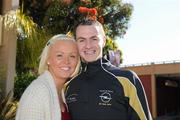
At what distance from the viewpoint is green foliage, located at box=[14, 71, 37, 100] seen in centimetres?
1119

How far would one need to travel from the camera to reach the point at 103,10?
59.7 feet

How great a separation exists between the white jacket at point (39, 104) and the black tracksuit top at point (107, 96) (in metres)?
0.33

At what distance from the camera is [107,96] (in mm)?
3748

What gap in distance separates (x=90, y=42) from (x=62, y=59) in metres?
0.28

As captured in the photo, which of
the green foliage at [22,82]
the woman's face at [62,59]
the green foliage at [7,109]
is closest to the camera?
the woman's face at [62,59]

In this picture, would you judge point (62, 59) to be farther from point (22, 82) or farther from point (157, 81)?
point (157, 81)

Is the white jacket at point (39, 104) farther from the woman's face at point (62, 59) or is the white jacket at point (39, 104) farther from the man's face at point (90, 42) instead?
the man's face at point (90, 42)

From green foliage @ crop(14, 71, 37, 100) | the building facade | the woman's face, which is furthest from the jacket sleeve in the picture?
the building facade

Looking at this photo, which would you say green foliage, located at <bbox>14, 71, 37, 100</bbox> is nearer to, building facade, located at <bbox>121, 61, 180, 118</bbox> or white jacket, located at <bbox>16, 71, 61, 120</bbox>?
white jacket, located at <bbox>16, 71, 61, 120</bbox>

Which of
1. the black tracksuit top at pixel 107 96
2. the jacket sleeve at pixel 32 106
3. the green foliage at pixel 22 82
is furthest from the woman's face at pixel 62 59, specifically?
the green foliage at pixel 22 82

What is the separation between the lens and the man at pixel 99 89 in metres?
3.70

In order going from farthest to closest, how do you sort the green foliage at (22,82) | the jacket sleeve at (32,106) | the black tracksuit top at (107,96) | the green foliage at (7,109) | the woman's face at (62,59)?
1. the green foliage at (22,82)
2. the green foliage at (7,109)
3. the woman's face at (62,59)
4. the black tracksuit top at (107,96)
5. the jacket sleeve at (32,106)

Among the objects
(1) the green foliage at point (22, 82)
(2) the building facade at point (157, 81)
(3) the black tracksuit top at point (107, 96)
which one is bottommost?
(2) the building facade at point (157, 81)

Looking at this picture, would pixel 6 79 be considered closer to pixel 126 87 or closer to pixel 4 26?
pixel 4 26
